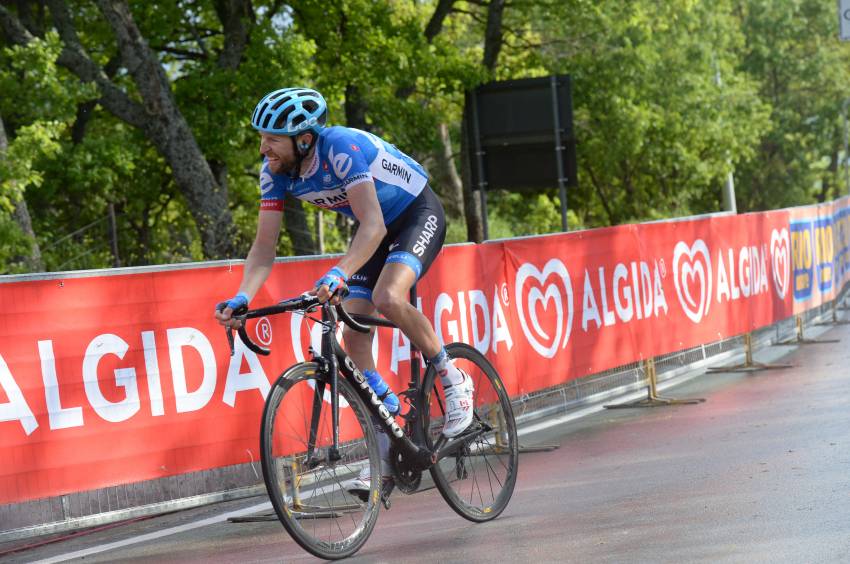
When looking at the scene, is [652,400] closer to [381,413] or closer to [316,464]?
[381,413]

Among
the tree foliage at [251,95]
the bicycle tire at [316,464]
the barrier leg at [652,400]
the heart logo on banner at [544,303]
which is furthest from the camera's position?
the tree foliage at [251,95]

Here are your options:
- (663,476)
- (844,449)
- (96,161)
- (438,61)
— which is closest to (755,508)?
(663,476)

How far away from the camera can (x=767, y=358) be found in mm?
15891

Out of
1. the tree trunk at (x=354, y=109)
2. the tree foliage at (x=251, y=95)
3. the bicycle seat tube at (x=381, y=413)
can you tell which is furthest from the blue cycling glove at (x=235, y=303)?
the tree trunk at (x=354, y=109)

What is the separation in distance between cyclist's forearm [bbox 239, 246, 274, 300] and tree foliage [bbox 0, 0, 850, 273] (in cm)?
1100

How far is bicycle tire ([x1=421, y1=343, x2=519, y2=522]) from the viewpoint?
6805mm

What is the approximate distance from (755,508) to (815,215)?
13.8 metres

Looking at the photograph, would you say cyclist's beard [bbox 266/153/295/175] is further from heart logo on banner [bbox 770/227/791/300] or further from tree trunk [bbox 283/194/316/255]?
tree trunk [bbox 283/194/316/255]

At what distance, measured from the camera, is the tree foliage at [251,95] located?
73.8ft

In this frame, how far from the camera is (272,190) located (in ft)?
21.4

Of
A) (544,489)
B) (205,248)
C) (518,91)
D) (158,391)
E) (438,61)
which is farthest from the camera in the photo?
(438,61)

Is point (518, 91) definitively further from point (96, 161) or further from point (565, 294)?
point (565, 294)

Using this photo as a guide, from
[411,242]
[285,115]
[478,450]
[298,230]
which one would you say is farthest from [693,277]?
[298,230]

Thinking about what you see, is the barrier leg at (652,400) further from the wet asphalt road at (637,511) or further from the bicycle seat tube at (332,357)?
the bicycle seat tube at (332,357)
